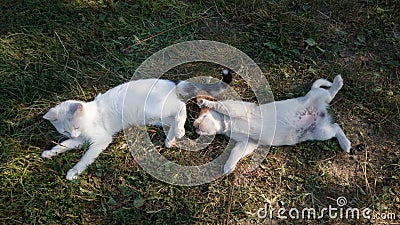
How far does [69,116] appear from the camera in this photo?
121 inches

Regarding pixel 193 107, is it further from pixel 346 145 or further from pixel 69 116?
pixel 346 145

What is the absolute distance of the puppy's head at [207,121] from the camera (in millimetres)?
3184

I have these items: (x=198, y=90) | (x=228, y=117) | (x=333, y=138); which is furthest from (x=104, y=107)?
(x=333, y=138)

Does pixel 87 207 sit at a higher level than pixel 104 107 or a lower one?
lower

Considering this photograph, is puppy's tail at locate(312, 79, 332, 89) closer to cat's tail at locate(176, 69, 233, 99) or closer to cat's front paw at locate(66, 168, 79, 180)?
cat's tail at locate(176, 69, 233, 99)

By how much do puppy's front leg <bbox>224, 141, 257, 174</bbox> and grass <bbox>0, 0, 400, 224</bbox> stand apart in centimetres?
11

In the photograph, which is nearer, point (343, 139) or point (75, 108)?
point (75, 108)

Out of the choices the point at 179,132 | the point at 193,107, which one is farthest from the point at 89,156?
the point at 193,107

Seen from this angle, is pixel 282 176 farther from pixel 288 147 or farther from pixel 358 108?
pixel 358 108

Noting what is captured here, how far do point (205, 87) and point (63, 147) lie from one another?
55.7 inches

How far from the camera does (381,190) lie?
3.28 metres

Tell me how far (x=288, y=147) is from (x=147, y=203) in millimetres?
1412

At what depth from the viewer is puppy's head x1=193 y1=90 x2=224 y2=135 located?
3.18m

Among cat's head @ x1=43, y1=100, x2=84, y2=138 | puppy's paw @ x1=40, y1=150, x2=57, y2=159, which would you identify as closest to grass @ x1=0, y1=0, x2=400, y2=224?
puppy's paw @ x1=40, y1=150, x2=57, y2=159
